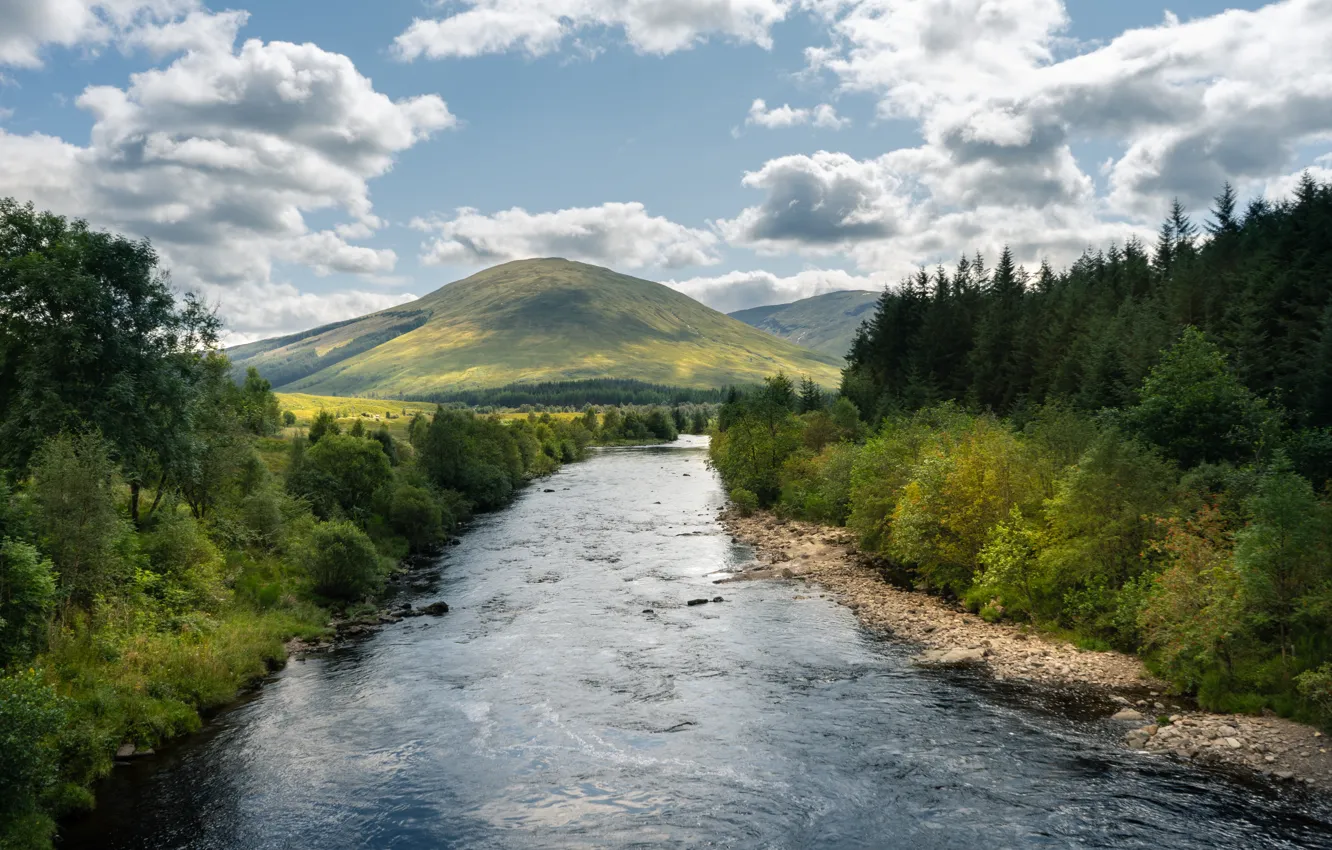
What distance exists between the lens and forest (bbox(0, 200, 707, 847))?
79.7 ft

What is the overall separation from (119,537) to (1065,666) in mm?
40355

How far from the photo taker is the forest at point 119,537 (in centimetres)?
2430

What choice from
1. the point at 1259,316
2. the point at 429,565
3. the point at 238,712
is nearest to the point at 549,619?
the point at 238,712

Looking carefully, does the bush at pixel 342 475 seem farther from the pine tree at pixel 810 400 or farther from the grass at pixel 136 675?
the pine tree at pixel 810 400

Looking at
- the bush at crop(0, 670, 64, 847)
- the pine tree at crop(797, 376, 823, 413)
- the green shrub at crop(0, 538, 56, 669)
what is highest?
the pine tree at crop(797, 376, 823, 413)

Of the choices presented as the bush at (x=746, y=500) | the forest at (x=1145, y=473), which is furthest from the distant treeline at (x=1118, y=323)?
the bush at (x=746, y=500)

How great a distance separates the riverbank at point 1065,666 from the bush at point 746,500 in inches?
917

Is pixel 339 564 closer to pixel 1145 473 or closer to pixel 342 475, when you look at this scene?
pixel 342 475

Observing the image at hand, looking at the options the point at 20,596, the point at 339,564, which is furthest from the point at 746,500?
the point at 20,596

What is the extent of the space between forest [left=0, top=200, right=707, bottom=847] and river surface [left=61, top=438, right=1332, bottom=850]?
2257 millimetres

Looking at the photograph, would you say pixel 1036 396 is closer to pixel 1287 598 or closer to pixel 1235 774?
pixel 1287 598

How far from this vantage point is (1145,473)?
35.0 meters

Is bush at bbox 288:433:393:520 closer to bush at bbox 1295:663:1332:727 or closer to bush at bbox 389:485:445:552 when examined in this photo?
bush at bbox 389:485:445:552

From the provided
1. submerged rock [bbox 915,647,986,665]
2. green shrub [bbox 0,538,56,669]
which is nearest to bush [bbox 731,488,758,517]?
submerged rock [bbox 915,647,986,665]
